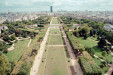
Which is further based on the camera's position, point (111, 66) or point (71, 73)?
point (111, 66)

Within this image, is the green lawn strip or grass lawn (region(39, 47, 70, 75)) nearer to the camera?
grass lawn (region(39, 47, 70, 75))

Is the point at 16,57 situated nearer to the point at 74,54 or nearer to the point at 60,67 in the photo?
the point at 60,67

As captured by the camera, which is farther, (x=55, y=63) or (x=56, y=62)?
(x=56, y=62)

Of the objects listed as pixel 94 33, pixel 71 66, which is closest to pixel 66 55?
pixel 71 66

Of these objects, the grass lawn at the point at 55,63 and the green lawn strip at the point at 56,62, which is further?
the green lawn strip at the point at 56,62

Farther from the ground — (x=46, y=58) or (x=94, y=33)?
(x=94, y=33)
